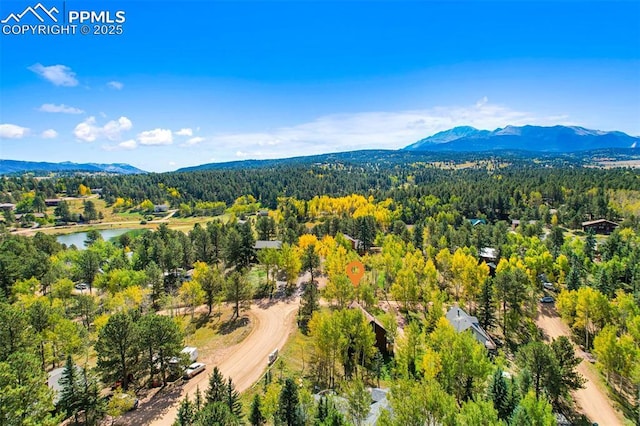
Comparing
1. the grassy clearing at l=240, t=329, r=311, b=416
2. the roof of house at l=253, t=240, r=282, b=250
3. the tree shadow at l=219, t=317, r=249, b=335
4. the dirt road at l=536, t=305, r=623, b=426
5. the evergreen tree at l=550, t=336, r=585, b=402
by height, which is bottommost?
the dirt road at l=536, t=305, r=623, b=426

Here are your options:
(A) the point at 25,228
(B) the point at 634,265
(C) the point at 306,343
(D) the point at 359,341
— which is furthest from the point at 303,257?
(A) the point at 25,228

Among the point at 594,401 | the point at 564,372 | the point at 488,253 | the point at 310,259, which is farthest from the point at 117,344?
the point at 488,253

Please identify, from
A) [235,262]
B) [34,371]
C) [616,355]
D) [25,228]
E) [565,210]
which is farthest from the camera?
[25,228]

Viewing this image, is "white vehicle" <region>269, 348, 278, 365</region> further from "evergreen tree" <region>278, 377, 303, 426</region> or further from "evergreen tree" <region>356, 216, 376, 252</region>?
"evergreen tree" <region>356, 216, 376, 252</region>

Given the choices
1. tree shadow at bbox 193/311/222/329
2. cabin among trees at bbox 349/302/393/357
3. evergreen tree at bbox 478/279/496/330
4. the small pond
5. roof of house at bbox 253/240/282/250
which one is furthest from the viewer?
the small pond

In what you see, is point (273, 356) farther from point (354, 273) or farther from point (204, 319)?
point (354, 273)

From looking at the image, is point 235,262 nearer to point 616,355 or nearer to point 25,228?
point 616,355

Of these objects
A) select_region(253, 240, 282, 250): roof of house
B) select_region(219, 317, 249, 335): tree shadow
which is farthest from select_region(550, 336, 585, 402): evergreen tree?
select_region(253, 240, 282, 250): roof of house
